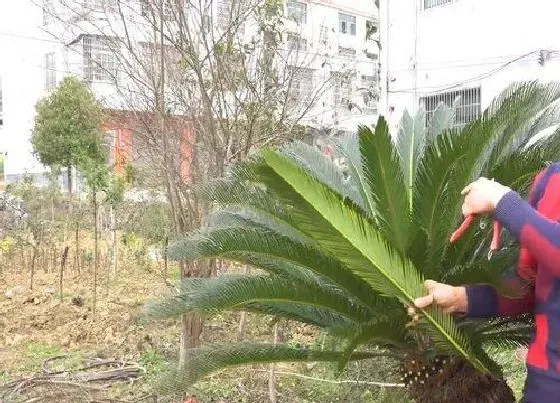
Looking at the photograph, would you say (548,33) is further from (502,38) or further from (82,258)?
(82,258)

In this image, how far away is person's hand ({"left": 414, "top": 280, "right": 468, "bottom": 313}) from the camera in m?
2.18

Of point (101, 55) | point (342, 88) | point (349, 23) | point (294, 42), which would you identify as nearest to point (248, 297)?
point (294, 42)

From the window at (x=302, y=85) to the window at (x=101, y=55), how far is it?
161 cm

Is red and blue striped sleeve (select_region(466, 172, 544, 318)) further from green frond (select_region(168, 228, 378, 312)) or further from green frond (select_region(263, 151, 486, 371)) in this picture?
green frond (select_region(168, 228, 378, 312))

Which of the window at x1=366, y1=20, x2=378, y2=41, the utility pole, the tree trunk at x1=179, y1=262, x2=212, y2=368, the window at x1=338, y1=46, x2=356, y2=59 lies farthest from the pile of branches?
the window at x1=366, y1=20, x2=378, y2=41

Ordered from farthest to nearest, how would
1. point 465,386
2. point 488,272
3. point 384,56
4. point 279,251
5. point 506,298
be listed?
1. point 384,56
2. point 279,251
3. point 465,386
4. point 488,272
5. point 506,298

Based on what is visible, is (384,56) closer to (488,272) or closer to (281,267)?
(281,267)

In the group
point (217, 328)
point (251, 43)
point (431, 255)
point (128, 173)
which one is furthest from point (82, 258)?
point (431, 255)

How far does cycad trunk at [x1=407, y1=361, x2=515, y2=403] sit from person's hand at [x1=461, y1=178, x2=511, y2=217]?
0.87 m

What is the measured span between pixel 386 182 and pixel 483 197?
21.3 inches

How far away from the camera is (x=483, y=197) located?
1.97 metres

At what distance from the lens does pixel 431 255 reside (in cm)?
266

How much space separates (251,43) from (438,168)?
149 inches

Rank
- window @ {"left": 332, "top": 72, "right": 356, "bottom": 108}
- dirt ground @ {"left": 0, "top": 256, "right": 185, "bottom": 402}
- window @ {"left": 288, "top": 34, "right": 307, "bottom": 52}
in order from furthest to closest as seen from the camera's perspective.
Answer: window @ {"left": 332, "top": 72, "right": 356, "bottom": 108}
window @ {"left": 288, "top": 34, "right": 307, "bottom": 52}
dirt ground @ {"left": 0, "top": 256, "right": 185, "bottom": 402}
